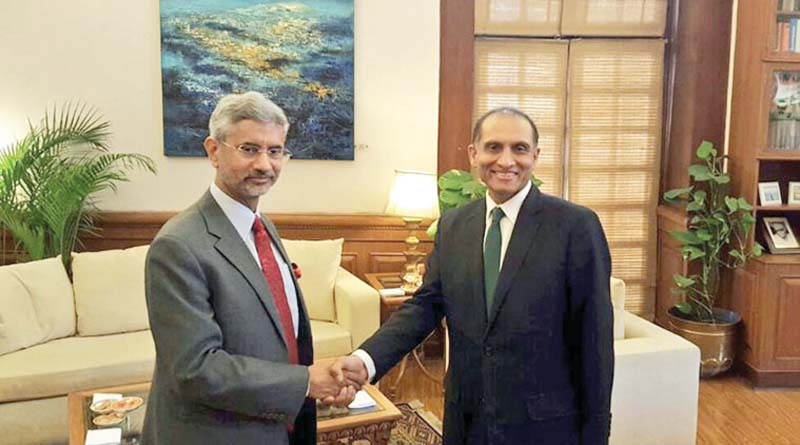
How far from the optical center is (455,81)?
4750 millimetres

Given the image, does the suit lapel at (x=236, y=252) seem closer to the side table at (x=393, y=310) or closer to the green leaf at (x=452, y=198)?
the side table at (x=393, y=310)

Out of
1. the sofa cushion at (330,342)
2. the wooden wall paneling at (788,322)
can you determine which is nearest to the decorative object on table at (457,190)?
the sofa cushion at (330,342)

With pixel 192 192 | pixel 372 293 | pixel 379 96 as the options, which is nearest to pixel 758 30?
pixel 379 96

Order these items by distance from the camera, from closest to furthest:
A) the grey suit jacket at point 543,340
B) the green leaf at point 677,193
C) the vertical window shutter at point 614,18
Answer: the grey suit jacket at point 543,340
the green leaf at point 677,193
the vertical window shutter at point 614,18

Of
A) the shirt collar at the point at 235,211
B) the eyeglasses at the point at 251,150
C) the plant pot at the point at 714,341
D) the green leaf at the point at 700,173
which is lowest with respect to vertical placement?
the plant pot at the point at 714,341

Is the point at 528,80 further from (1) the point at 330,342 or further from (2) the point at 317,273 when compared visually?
(1) the point at 330,342

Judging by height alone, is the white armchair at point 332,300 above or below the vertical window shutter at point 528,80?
below

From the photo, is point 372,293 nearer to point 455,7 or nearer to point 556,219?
point 455,7

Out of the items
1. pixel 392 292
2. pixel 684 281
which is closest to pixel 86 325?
pixel 392 292

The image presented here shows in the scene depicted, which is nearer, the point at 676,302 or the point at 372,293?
the point at 372,293

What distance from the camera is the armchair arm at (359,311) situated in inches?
157

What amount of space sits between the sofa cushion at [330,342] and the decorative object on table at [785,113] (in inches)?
110

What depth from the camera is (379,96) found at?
4.71 metres

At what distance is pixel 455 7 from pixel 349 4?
693 mm
